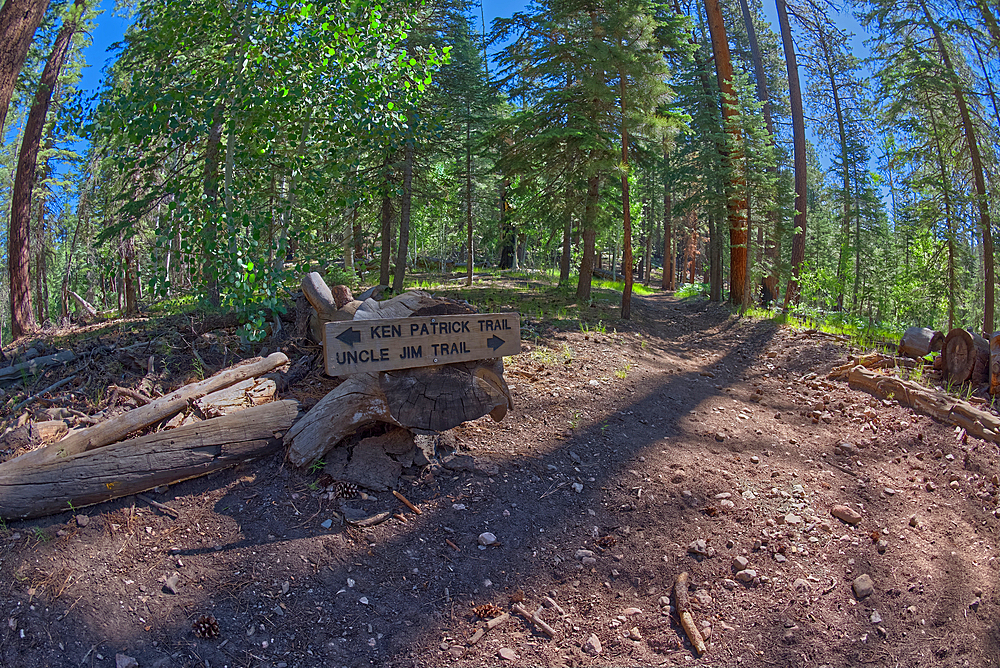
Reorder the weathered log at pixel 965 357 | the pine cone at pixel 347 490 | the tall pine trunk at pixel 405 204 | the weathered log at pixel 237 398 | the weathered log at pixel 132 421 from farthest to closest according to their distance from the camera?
the tall pine trunk at pixel 405 204 → the weathered log at pixel 965 357 → the weathered log at pixel 237 398 → the pine cone at pixel 347 490 → the weathered log at pixel 132 421

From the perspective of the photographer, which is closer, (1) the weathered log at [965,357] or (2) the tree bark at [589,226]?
(1) the weathered log at [965,357]

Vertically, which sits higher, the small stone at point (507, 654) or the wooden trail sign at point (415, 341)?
the wooden trail sign at point (415, 341)

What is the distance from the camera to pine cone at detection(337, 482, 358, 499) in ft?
13.1

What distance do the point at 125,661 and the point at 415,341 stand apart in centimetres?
261

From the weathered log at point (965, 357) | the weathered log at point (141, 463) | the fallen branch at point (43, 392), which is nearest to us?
the weathered log at point (141, 463)

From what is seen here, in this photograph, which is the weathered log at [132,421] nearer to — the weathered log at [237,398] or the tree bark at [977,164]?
the weathered log at [237,398]

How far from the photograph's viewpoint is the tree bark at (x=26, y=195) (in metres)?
11.1

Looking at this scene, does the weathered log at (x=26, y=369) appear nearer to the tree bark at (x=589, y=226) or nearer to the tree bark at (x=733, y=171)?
A: the tree bark at (x=589, y=226)

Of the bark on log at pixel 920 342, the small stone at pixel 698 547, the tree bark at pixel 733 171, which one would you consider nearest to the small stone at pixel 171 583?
the small stone at pixel 698 547

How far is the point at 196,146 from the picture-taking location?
716 centimetres

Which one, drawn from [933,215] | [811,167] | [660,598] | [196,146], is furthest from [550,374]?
[811,167]

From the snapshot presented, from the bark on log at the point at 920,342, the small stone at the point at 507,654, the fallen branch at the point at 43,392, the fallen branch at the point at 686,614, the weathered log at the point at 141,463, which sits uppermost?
the bark on log at the point at 920,342

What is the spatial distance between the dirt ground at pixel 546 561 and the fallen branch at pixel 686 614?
5 cm

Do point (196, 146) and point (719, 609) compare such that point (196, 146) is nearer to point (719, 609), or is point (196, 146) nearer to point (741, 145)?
point (719, 609)
